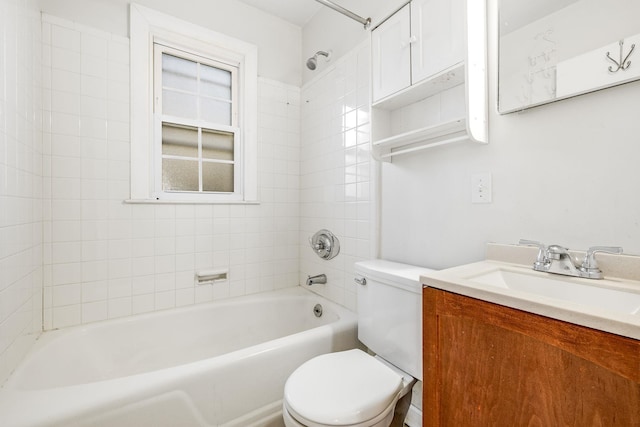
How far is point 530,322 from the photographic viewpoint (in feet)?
2.09

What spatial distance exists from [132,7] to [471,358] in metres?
2.47

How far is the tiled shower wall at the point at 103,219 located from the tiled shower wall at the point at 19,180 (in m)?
0.07

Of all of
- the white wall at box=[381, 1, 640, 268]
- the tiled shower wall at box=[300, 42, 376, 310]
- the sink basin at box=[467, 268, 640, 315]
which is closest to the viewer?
the sink basin at box=[467, 268, 640, 315]

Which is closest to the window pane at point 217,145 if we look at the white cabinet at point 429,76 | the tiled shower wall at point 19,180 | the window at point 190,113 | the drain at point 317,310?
the window at point 190,113

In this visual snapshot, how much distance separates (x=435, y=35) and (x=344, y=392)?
4.81ft

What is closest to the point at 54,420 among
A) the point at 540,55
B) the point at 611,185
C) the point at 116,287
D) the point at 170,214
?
the point at 116,287

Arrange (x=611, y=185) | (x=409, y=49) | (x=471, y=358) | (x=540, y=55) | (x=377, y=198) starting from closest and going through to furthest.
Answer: (x=471, y=358) → (x=611, y=185) → (x=540, y=55) → (x=409, y=49) → (x=377, y=198)

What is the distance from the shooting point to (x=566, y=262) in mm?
895

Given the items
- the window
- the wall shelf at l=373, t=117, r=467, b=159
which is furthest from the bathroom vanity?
the window

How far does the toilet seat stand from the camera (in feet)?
3.07

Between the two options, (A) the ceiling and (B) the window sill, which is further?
(A) the ceiling

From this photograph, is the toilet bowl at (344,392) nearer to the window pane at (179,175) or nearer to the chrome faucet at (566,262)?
the chrome faucet at (566,262)

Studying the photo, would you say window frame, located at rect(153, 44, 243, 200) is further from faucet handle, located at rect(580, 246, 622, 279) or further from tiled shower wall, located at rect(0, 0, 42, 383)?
faucet handle, located at rect(580, 246, 622, 279)

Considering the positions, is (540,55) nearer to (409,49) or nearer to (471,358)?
(409,49)
